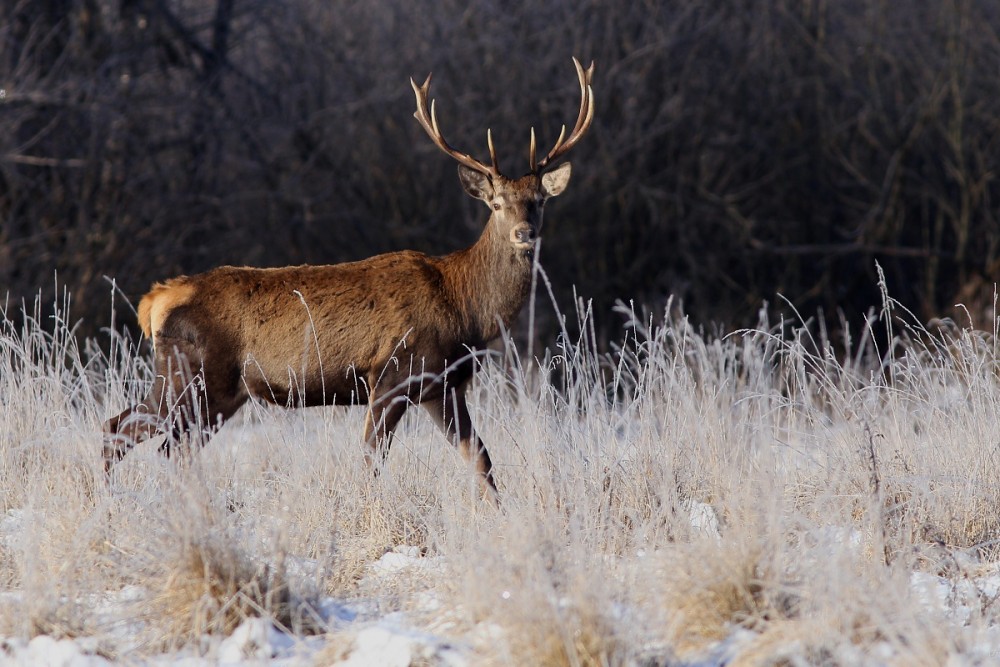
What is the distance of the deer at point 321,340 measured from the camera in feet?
20.8

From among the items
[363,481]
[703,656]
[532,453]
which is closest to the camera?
[703,656]

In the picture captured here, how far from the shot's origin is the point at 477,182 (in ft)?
23.7

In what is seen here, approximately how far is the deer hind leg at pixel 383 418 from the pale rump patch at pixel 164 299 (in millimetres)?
1044

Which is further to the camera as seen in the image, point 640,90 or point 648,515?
point 640,90

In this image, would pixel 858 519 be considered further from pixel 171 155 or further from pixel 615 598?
pixel 171 155

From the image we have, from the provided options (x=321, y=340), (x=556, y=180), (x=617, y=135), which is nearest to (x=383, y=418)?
(x=321, y=340)

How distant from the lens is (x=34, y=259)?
1288cm

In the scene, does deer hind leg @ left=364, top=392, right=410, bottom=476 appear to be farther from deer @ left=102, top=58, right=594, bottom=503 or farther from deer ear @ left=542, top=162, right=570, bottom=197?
deer ear @ left=542, top=162, right=570, bottom=197

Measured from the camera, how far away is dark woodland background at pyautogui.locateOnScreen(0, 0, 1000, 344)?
14.9 m

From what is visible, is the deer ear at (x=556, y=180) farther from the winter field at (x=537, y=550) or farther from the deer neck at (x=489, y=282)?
the winter field at (x=537, y=550)

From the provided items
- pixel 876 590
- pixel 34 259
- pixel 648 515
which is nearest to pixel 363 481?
pixel 648 515

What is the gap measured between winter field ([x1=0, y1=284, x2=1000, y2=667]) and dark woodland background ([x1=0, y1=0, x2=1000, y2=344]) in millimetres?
8994

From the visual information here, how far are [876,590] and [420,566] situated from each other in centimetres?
160

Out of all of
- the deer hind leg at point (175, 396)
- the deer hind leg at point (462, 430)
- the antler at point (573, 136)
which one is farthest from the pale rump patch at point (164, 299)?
the antler at point (573, 136)
